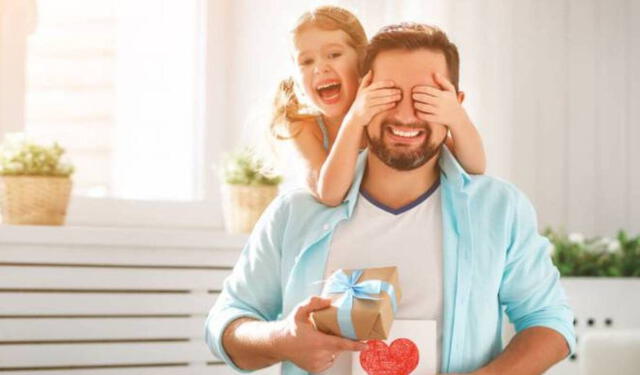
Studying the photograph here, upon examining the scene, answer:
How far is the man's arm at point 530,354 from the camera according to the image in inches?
47.4

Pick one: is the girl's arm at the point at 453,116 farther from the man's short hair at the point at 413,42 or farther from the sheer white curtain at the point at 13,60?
the sheer white curtain at the point at 13,60

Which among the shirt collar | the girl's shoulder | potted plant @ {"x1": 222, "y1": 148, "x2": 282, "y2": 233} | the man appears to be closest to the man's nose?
the man

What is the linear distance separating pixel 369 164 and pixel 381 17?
1818 mm

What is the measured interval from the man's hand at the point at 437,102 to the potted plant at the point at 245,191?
167 centimetres

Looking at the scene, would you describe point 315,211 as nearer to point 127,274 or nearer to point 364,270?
point 364,270

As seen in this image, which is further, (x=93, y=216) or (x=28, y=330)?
(x=93, y=216)

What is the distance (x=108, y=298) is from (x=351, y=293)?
1.68 meters

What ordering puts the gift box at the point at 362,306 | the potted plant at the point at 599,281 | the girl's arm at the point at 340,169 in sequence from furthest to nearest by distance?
the potted plant at the point at 599,281
the girl's arm at the point at 340,169
the gift box at the point at 362,306

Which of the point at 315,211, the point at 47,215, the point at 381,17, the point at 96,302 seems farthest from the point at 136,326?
the point at 315,211

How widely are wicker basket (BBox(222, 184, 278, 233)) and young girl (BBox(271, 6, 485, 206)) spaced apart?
1.03m

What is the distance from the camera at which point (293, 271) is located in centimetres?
128

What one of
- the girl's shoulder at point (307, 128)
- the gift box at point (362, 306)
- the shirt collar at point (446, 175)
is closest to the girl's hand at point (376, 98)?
the shirt collar at point (446, 175)

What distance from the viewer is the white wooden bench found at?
8.32ft

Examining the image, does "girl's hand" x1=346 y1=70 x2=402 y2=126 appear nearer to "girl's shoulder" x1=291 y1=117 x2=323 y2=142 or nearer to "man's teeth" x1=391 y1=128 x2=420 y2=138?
"man's teeth" x1=391 y1=128 x2=420 y2=138
